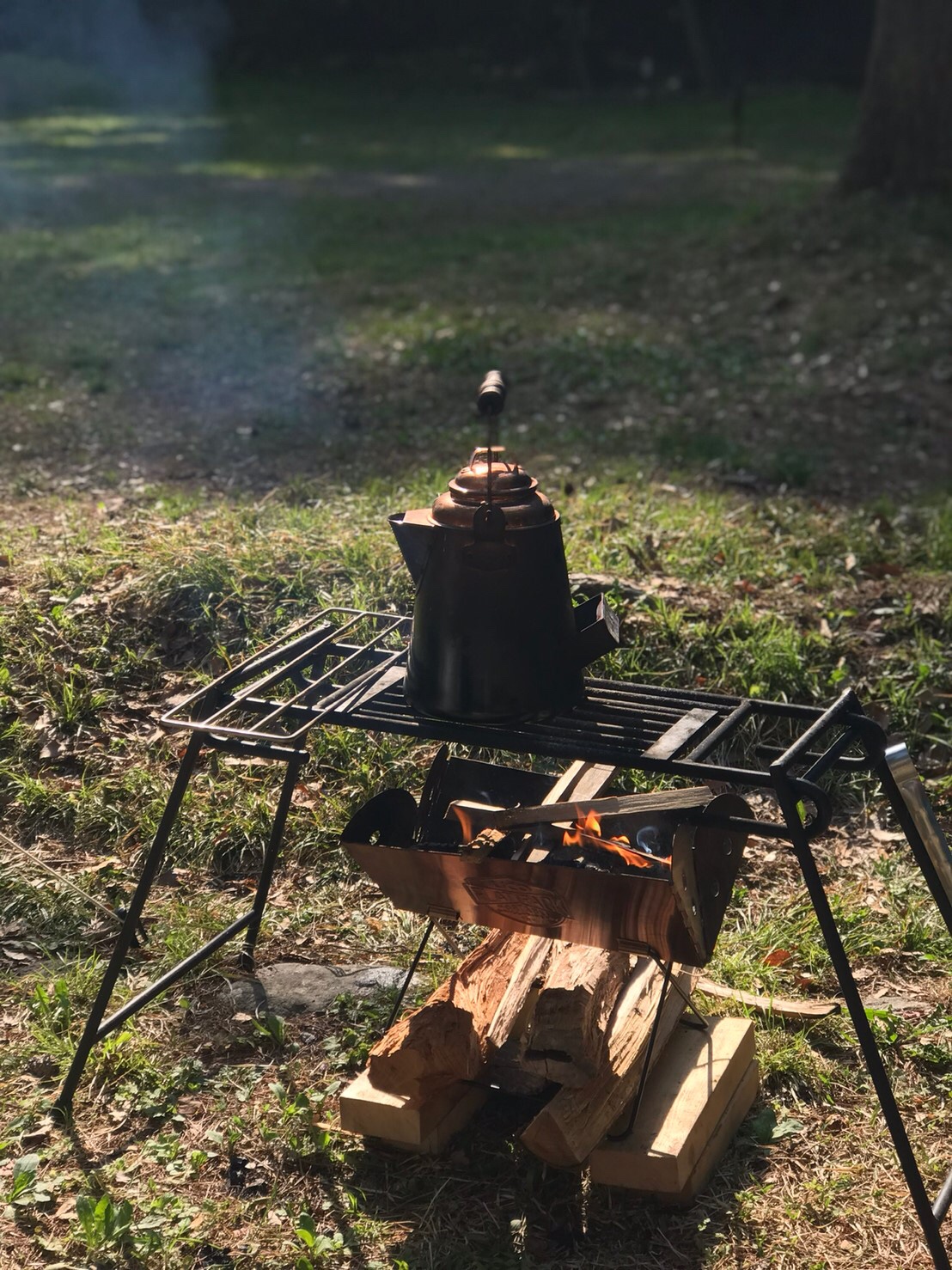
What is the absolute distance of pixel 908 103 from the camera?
1048 centimetres

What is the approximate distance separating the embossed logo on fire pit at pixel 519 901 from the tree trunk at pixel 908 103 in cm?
951

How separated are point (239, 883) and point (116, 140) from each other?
20756mm

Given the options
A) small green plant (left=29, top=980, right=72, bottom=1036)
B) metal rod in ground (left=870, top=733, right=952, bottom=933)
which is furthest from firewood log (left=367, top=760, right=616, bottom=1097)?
small green plant (left=29, top=980, right=72, bottom=1036)

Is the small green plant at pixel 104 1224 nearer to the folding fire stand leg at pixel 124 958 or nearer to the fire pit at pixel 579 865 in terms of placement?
the folding fire stand leg at pixel 124 958

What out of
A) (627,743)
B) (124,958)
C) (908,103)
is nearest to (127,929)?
(124,958)

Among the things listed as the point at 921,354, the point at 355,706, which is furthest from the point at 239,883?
the point at 921,354

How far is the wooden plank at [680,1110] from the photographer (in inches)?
104

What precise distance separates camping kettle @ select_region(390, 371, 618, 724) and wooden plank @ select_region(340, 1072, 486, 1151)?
0.85 meters

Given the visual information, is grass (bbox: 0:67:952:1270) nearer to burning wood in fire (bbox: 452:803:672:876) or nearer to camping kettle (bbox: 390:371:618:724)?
burning wood in fire (bbox: 452:803:672:876)

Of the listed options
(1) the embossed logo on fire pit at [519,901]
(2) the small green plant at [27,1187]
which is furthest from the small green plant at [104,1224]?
(1) the embossed logo on fire pit at [519,901]

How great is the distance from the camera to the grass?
2744mm

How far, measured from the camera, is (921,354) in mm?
8727

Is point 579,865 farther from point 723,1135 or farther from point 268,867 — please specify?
point 268,867

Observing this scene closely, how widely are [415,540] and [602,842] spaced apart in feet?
2.42
